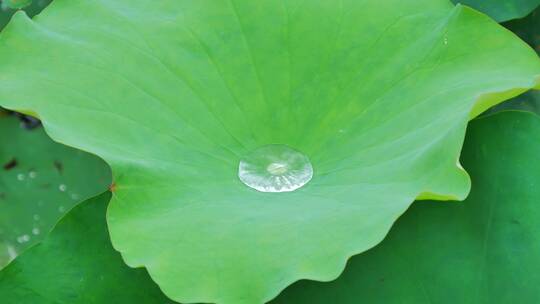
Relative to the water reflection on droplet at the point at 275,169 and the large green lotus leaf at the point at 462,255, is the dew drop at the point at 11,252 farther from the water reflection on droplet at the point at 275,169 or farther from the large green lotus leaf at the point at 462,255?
the large green lotus leaf at the point at 462,255

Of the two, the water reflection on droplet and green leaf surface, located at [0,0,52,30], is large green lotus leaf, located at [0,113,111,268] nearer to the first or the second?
green leaf surface, located at [0,0,52,30]

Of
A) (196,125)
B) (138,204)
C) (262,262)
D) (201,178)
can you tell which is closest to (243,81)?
(196,125)

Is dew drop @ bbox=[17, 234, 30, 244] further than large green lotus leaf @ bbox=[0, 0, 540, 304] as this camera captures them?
Yes

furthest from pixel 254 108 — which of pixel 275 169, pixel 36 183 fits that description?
pixel 36 183

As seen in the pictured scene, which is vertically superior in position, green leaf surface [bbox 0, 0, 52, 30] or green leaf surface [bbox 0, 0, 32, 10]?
green leaf surface [bbox 0, 0, 32, 10]

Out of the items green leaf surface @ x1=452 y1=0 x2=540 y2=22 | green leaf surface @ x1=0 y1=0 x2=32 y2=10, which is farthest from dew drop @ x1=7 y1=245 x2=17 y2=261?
green leaf surface @ x1=452 y1=0 x2=540 y2=22

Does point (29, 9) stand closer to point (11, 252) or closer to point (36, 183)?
point (36, 183)

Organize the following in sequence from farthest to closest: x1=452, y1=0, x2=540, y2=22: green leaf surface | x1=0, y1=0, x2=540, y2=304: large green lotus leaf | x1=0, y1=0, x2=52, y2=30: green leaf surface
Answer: x1=0, y1=0, x2=52, y2=30: green leaf surface
x1=452, y1=0, x2=540, y2=22: green leaf surface
x1=0, y1=0, x2=540, y2=304: large green lotus leaf

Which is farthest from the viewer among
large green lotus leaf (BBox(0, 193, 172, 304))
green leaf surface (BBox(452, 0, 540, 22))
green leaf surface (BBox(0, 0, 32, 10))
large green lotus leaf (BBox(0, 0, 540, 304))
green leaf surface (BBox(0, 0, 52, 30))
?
green leaf surface (BBox(0, 0, 52, 30))
